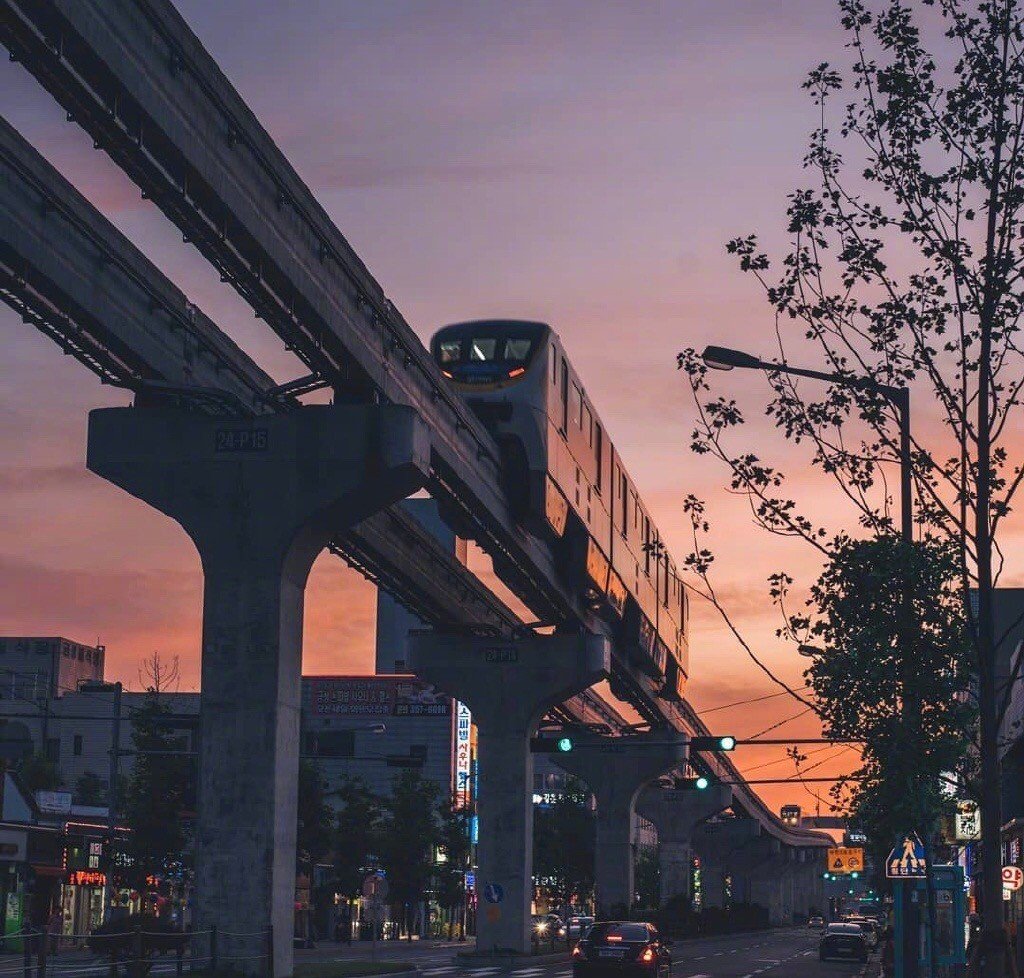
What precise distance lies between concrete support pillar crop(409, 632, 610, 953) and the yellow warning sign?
94.6 metres

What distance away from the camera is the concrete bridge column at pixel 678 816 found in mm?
122938

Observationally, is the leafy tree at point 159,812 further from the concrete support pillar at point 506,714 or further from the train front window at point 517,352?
the train front window at point 517,352

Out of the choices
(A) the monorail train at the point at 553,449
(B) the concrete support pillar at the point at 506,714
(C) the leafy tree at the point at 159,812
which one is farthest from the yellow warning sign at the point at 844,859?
(A) the monorail train at the point at 553,449

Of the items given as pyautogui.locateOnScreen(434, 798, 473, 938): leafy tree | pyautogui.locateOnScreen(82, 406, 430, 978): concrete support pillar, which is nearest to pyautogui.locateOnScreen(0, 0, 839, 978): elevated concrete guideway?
pyautogui.locateOnScreen(82, 406, 430, 978): concrete support pillar

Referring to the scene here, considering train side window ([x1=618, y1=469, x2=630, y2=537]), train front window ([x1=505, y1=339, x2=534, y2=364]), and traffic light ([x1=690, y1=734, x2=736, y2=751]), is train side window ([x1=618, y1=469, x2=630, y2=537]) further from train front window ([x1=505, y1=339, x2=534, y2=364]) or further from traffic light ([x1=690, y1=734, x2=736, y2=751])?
train front window ([x1=505, y1=339, x2=534, y2=364])

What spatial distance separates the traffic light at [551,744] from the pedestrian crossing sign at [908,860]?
3553 cm

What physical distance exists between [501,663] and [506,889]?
801 cm

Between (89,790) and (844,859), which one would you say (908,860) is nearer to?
(89,790)

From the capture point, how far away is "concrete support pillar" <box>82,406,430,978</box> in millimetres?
31406

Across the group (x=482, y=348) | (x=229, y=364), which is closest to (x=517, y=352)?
(x=482, y=348)

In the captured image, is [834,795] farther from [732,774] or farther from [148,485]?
[732,774]

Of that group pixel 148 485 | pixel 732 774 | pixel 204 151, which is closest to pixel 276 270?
pixel 204 151

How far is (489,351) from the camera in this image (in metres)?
46.7

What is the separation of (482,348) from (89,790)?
3803 inches
